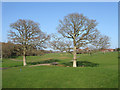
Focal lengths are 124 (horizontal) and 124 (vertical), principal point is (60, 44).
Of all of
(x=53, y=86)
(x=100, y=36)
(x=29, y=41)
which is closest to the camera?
(x=53, y=86)

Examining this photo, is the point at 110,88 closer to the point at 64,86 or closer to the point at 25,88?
the point at 64,86

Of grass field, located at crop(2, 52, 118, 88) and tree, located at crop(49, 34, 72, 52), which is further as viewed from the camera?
tree, located at crop(49, 34, 72, 52)

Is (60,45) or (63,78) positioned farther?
(60,45)

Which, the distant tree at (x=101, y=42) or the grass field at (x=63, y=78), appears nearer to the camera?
the grass field at (x=63, y=78)

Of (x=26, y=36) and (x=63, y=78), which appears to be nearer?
(x=63, y=78)

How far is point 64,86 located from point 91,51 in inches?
769

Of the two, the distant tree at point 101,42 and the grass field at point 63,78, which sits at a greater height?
the distant tree at point 101,42

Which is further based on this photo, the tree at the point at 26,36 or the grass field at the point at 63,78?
the tree at the point at 26,36

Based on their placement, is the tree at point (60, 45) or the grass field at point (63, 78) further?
the tree at point (60, 45)

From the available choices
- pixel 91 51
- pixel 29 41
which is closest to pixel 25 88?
pixel 91 51

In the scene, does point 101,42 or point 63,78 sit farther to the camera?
point 101,42

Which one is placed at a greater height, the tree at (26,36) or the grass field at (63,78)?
the tree at (26,36)

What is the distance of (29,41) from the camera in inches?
1320

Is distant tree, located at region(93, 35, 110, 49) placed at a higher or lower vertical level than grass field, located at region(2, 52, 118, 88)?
higher
